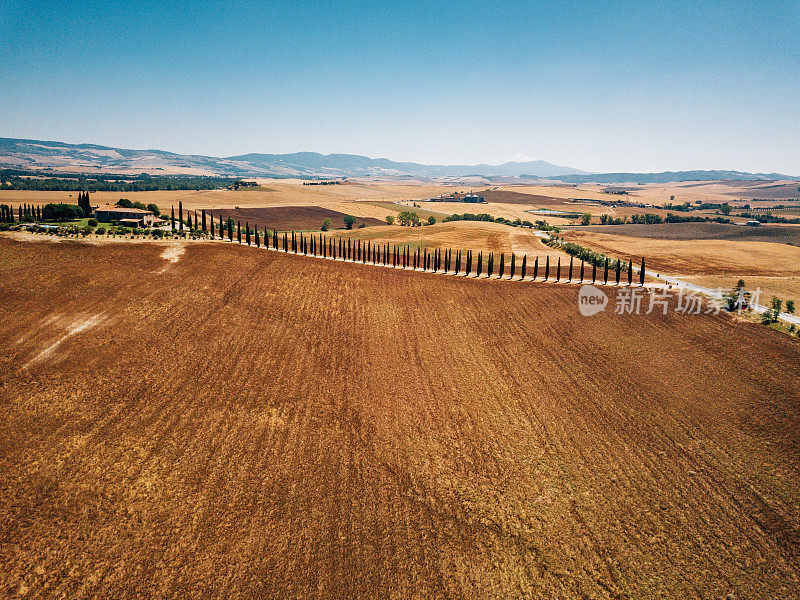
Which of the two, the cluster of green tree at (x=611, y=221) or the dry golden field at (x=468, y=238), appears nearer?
the dry golden field at (x=468, y=238)

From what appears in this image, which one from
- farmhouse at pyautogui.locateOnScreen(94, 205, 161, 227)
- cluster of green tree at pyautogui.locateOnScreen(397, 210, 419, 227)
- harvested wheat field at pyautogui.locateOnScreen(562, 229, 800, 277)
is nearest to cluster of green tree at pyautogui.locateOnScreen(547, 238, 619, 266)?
harvested wheat field at pyautogui.locateOnScreen(562, 229, 800, 277)

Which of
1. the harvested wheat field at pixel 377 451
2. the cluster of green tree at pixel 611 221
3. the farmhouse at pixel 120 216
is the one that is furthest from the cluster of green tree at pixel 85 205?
the cluster of green tree at pixel 611 221

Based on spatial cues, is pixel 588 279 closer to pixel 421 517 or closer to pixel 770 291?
pixel 770 291

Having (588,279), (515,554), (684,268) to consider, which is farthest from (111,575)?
(684,268)

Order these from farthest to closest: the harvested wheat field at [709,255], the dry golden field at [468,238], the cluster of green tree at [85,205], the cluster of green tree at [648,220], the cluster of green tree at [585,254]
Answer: the cluster of green tree at [648,220], the dry golden field at [468,238], the cluster of green tree at [585,254], the harvested wheat field at [709,255], the cluster of green tree at [85,205]

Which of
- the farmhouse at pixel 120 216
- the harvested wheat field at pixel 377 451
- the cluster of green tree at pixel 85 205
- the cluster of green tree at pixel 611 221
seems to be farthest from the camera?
the cluster of green tree at pixel 611 221

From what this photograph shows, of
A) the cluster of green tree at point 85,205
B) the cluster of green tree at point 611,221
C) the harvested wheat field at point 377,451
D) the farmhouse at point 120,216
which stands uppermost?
the cluster of green tree at point 611,221

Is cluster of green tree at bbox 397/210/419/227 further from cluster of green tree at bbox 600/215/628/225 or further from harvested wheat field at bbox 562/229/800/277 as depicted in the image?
cluster of green tree at bbox 600/215/628/225

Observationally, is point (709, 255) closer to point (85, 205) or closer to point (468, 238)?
point (468, 238)

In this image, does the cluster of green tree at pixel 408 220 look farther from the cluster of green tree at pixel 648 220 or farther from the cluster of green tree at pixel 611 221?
the cluster of green tree at pixel 648 220
